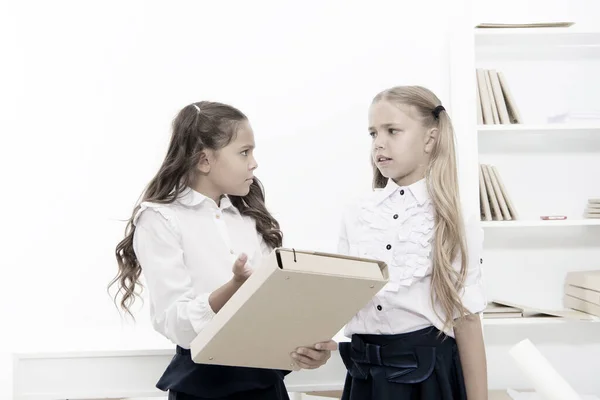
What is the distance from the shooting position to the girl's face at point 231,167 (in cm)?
190

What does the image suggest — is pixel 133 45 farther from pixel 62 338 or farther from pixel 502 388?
pixel 502 388

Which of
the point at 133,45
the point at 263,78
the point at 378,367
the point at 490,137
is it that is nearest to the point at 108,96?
the point at 133,45

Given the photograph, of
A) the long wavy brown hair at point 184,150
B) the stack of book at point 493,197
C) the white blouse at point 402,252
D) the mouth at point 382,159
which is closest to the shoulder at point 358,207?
the white blouse at point 402,252

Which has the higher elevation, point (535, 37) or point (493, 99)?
point (535, 37)

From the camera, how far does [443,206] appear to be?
72.3 inches

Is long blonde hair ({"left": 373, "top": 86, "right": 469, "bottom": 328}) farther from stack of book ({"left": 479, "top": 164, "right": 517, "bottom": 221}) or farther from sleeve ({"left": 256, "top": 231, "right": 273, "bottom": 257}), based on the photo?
stack of book ({"left": 479, "top": 164, "right": 517, "bottom": 221})

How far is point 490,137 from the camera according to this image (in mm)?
3123

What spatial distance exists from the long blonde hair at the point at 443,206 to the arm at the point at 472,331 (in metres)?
0.03

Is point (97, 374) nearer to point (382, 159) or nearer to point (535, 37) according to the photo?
point (382, 159)

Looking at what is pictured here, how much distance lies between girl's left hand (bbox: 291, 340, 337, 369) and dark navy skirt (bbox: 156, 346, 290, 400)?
0.19 m

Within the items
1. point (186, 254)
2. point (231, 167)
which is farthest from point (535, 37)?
point (186, 254)

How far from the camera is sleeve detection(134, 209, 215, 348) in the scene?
5.51 feet

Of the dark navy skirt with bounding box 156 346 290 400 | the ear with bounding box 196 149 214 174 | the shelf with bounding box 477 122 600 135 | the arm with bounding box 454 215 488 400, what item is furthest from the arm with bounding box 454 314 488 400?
the shelf with bounding box 477 122 600 135

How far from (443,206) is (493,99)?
122 cm
